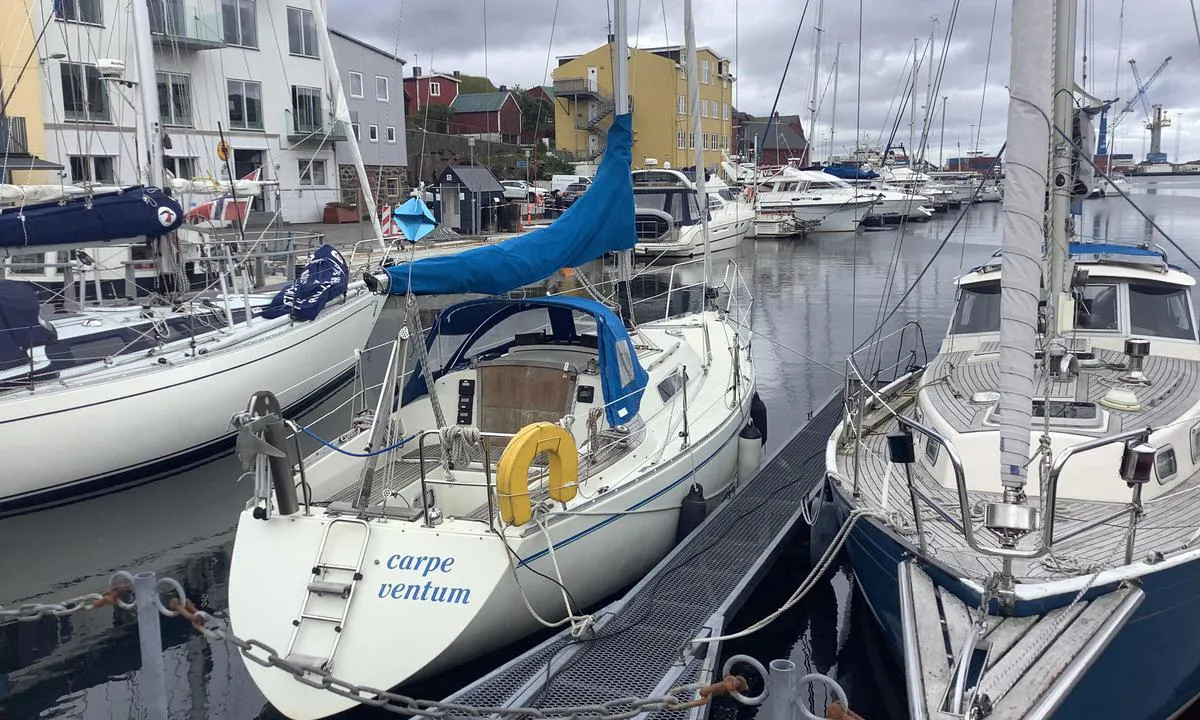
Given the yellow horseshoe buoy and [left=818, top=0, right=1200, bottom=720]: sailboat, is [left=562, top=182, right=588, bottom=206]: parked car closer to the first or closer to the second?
[left=818, top=0, right=1200, bottom=720]: sailboat

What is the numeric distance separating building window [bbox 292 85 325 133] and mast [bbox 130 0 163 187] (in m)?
20.2

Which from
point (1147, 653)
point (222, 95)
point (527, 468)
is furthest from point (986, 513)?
point (222, 95)

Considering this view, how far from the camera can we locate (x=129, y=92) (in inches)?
975

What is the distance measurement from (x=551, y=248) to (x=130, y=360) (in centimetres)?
571

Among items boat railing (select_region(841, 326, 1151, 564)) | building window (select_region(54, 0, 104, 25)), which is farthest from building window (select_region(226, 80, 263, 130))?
boat railing (select_region(841, 326, 1151, 564))

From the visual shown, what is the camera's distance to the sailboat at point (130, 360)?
939 cm

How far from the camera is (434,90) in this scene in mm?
56000

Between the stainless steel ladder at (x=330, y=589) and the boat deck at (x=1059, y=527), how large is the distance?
3.57m

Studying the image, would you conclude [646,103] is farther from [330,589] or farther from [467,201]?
[330,589]

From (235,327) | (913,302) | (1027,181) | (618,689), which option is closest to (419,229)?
(618,689)

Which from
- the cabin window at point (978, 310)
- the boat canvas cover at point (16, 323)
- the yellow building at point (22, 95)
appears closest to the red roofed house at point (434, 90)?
the yellow building at point (22, 95)

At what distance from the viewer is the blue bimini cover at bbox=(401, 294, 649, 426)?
7805mm

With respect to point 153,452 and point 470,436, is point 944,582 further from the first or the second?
point 153,452

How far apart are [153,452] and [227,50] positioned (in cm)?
2449
